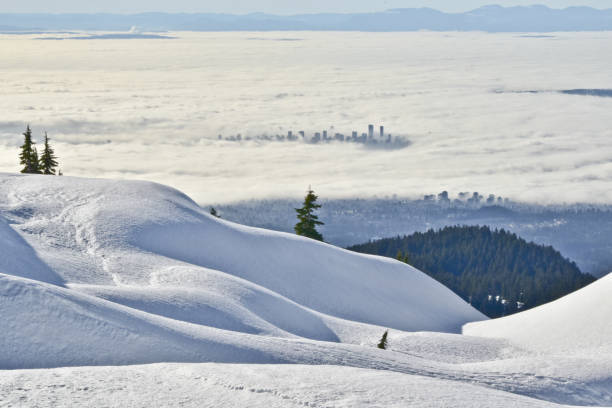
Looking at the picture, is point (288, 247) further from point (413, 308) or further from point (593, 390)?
point (593, 390)

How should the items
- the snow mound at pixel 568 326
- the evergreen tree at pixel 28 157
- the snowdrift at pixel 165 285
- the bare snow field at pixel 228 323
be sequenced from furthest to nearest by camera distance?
the evergreen tree at pixel 28 157 → the snow mound at pixel 568 326 → the snowdrift at pixel 165 285 → the bare snow field at pixel 228 323

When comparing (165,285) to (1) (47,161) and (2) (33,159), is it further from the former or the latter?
(2) (33,159)

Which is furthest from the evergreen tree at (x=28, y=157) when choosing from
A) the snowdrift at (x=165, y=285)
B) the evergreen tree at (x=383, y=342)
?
the evergreen tree at (x=383, y=342)

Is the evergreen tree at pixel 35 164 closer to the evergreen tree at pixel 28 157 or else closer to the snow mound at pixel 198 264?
the evergreen tree at pixel 28 157

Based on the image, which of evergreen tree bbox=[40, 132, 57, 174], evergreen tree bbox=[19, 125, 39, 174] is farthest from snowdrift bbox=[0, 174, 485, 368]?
evergreen tree bbox=[40, 132, 57, 174]

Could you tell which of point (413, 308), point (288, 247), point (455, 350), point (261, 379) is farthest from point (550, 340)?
point (261, 379)

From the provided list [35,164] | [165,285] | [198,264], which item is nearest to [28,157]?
[35,164]

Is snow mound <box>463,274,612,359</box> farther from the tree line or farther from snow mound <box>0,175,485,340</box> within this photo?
the tree line
